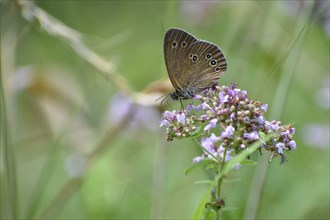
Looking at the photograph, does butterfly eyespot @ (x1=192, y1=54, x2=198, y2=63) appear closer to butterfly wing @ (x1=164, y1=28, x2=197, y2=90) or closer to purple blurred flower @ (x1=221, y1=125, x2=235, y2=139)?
butterfly wing @ (x1=164, y1=28, x2=197, y2=90)

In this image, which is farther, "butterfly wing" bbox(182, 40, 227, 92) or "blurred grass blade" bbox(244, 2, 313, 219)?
"blurred grass blade" bbox(244, 2, 313, 219)

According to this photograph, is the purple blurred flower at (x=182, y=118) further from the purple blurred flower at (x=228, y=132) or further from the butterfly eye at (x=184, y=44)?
the butterfly eye at (x=184, y=44)

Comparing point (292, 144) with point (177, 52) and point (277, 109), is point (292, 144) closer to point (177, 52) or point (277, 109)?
point (177, 52)

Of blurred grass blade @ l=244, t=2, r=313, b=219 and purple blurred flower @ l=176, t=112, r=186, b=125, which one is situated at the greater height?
blurred grass blade @ l=244, t=2, r=313, b=219

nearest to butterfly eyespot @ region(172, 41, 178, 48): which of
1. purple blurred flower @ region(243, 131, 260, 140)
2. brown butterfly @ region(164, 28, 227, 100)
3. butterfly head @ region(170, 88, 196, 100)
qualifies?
brown butterfly @ region(164, 28, 227, 100)

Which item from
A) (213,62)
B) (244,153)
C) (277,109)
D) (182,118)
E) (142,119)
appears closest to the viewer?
(244,153)

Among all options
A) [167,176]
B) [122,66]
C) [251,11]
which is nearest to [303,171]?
[167,176]

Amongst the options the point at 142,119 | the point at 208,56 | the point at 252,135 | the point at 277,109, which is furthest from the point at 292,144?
the point at 142,119

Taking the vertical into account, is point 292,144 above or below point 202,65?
below

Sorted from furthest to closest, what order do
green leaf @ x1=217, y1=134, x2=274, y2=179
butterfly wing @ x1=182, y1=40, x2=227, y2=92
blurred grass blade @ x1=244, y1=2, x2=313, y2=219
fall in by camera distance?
1. blurred grass blade @ x1=244, y1=2, x2=313, y2=219
2. butterfly wing @ x1=182, y1=40, x2=227, y2=92
3. green leaf @ x1=217, y1=134, x2=274, y2=179
